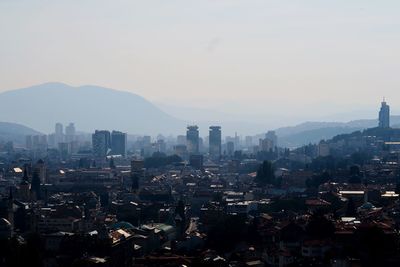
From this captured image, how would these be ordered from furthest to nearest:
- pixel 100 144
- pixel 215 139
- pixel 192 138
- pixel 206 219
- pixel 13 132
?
pixel 13 132
pixel 192 138
pixel 215 139
pixel 100 144
pixel 206 219

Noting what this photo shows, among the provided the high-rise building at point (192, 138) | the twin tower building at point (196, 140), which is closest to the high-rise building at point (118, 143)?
the twin tower building at point (196, 140)

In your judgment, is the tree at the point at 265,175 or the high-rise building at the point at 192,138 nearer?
the tree at the point at 265,175

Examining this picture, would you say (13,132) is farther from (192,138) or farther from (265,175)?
(265,175)

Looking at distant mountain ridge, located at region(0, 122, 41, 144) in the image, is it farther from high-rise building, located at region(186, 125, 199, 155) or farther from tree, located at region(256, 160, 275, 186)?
tree, located at region(256, 160, 275, 186)

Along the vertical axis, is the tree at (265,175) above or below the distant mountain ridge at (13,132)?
below

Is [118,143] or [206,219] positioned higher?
[118,143]

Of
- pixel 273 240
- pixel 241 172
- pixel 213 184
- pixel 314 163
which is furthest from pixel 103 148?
pixel 273 240

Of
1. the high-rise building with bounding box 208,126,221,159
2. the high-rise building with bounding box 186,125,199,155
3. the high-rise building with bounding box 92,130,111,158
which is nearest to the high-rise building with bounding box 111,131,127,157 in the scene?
the high-rise building with bounding box 92,130,111,158

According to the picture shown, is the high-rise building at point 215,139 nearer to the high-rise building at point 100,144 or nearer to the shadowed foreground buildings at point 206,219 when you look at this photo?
the high-rise building at point 100,144

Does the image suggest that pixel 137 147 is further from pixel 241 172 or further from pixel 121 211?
pixel 121 211

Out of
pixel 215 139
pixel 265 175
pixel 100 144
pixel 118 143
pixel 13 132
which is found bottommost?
pixel 265 175

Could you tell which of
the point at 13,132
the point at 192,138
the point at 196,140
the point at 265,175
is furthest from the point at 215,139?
the point at 13,132
